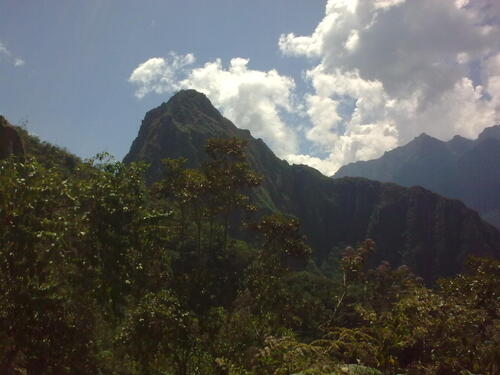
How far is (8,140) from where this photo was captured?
109 feet

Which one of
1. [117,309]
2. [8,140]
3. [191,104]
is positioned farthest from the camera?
[191,104]

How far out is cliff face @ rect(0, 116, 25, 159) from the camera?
32219 millimetres

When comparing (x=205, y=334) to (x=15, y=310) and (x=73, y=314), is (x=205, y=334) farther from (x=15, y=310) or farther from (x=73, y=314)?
(x=15, y=310)

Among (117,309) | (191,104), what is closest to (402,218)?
(191,104)

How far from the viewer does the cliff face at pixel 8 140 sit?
32.2 meters

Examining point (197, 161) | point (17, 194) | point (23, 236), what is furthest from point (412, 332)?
point (197, 161)

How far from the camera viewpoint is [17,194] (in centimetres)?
682

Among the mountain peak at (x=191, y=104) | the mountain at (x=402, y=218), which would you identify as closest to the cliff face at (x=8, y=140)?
the mountain at (x=402, y=218)

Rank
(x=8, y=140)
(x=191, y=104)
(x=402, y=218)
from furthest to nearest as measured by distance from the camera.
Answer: (x=402, y=218) → (x=191, y=104) → (x=8, y=140)

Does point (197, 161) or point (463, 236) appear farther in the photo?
point (463, 236)

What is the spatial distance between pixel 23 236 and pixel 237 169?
27573 millimetres

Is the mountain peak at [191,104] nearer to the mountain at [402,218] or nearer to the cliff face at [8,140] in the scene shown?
the mountain at [402,218]

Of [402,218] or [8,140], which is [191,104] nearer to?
[402,218]

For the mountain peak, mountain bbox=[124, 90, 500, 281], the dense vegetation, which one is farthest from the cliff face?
the mountain peak
